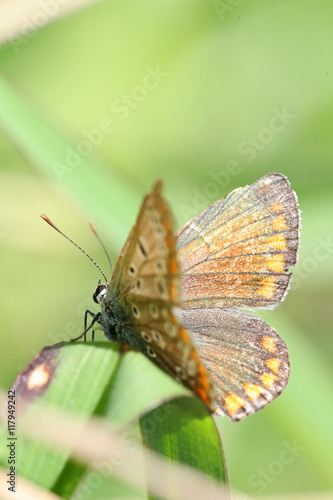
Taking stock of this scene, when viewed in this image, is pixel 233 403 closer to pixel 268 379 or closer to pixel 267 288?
pixel 268 379

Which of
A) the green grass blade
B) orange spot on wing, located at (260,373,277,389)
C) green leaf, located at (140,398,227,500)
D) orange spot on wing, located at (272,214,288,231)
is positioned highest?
the green grass blade

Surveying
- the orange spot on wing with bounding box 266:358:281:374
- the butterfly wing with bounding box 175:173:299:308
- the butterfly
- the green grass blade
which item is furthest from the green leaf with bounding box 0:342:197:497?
the green grass blade

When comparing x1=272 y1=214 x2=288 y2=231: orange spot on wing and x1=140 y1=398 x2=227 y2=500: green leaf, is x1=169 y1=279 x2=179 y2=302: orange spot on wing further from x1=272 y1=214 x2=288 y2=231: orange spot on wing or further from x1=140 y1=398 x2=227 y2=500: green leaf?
x1=272 y1=214 x2=288 y2=231: orange spot on wing

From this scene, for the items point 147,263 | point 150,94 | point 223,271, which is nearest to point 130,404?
point 147,263

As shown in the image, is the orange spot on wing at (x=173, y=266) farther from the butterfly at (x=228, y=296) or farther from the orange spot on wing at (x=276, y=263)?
the orange spot on wing at (x=276, y=263)

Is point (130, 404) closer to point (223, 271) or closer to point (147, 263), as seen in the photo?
point (147, 263)

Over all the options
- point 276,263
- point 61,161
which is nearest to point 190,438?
point 276,263
